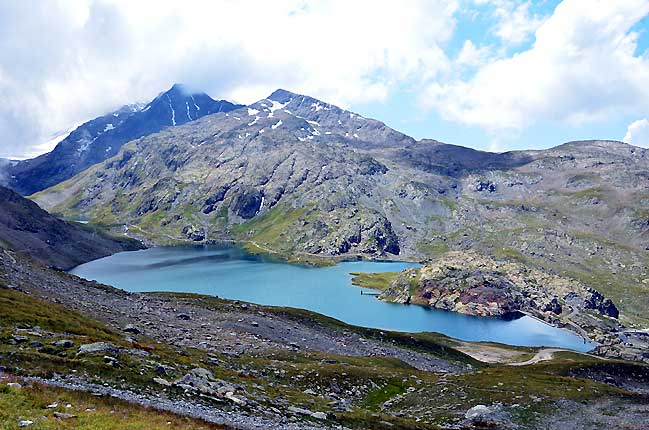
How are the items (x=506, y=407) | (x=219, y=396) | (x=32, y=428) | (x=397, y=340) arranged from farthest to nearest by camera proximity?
(x=397, y=340) < (x=506, y=407) < (x=219, y=396) < (x=32, y=428)

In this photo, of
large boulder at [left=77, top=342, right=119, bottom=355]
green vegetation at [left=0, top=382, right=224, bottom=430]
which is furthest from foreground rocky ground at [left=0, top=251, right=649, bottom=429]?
green vegetation at [left=0, top=382, right=224, bottom=430]

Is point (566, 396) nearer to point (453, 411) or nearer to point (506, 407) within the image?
point (506, 407)

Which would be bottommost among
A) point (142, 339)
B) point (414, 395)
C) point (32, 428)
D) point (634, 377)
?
point (634, 377)

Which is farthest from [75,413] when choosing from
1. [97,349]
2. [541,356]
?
[541,356]

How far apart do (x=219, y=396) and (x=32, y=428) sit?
1339 centimetres

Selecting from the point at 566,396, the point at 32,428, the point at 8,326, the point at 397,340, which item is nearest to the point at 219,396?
the point at 32,428

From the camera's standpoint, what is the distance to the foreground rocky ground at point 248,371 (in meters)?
28.4

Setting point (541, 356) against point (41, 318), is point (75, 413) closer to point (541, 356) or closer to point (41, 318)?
point (41, 318)

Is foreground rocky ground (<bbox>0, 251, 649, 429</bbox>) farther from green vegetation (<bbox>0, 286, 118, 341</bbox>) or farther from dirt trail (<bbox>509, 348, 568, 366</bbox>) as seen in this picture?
dirt trail (<bbox>509, 348, 568, 366</bbox>)

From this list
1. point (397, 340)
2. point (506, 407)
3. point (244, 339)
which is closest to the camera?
point (506, 407)

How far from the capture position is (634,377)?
3319 inches

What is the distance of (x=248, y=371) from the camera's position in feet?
159

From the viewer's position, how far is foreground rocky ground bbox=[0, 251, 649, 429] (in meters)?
28.4

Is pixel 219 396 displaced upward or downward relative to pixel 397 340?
upward
